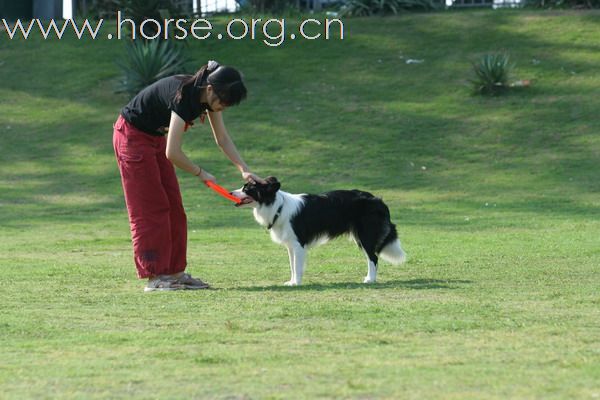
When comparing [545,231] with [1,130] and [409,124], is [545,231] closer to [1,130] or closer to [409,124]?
[409,124]

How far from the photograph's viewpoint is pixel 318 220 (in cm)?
1141

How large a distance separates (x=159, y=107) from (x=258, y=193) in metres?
1.23

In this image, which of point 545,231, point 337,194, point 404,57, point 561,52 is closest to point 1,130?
point 404,57

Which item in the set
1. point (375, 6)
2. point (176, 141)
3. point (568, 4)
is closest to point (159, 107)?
point (176, 141)

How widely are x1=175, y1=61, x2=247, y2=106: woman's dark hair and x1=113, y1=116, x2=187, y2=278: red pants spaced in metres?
0.66

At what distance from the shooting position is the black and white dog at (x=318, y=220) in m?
11.1

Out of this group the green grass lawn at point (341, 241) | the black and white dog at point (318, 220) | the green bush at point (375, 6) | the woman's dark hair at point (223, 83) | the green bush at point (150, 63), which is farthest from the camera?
the green bush at point (375, 6)

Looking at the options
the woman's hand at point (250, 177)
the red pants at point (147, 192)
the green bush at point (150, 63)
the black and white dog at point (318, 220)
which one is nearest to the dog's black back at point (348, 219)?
the black and white dog at point (318, 220)

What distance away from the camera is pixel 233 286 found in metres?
11.2

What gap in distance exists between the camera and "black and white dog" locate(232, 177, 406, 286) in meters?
11.1

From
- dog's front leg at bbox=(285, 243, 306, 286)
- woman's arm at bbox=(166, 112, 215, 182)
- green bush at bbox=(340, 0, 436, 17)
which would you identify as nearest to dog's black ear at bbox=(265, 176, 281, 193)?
dog's front leg at bbox=(285, 243, 306, 286)

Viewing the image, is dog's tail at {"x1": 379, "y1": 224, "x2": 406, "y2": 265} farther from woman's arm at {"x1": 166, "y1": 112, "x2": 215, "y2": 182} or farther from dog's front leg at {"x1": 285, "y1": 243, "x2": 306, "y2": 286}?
woman's arm at {"x1": 166, "y1": 112, "x2": 215, "y2": 182}

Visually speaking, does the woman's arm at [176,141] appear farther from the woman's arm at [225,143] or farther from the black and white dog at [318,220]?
the black and white dog at [318,220]

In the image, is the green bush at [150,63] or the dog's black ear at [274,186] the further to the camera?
the green bush at [150,63]
